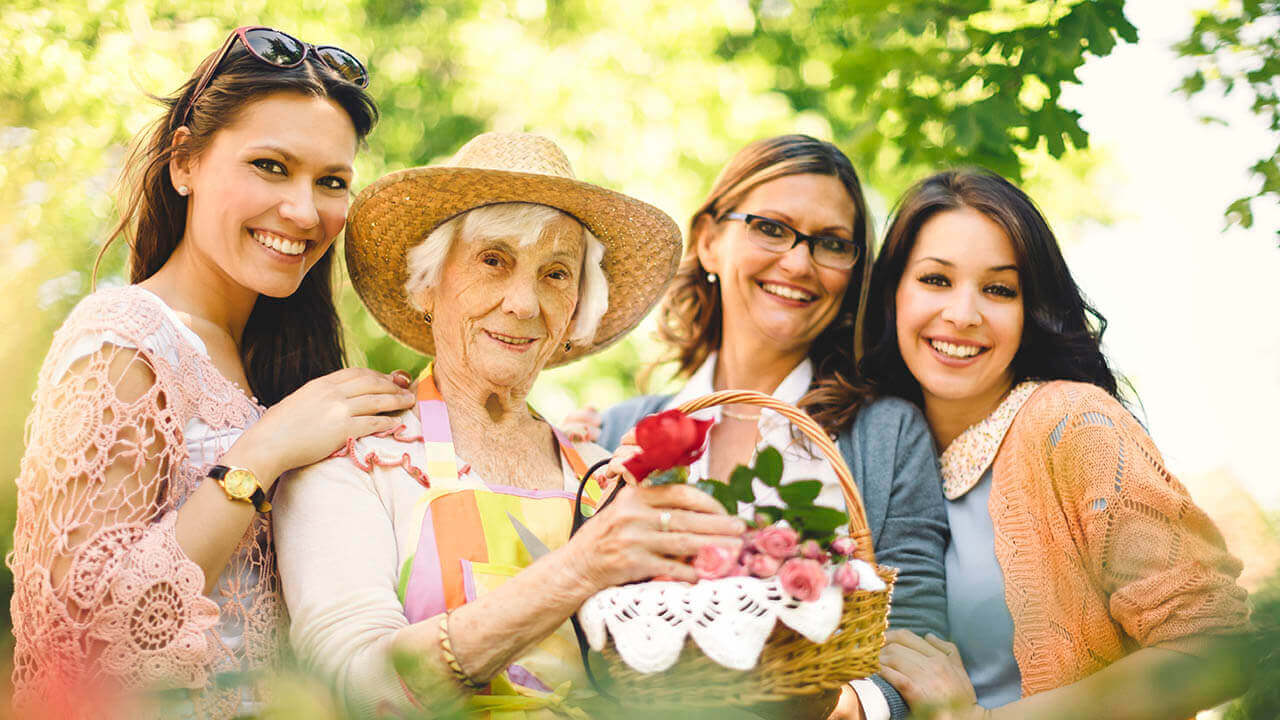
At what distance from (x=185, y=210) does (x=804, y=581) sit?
7.13ft

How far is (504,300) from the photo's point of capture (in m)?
2.77

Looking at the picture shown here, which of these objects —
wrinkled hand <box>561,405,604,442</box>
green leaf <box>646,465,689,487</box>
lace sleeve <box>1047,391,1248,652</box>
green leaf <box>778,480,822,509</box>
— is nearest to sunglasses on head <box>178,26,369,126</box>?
wrinkled hand <box>561,405,604,442</box>

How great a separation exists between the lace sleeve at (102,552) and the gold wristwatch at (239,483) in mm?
135

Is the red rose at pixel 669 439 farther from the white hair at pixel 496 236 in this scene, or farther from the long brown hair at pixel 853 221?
the long brown hair at pixel 853 221

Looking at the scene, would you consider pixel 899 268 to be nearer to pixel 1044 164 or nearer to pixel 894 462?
pixel 894 462

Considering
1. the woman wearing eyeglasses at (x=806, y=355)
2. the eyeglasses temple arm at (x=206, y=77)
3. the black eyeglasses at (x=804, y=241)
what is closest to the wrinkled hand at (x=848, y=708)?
the woman wearing eyeglasses at (x=806, y=355)

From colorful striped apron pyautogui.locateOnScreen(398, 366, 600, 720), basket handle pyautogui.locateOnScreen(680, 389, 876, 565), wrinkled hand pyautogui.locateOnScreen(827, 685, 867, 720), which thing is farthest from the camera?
wrinkled hand pyautogui.locateOnScreen(827, 685, 867, 720)

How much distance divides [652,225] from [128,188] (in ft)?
5.35

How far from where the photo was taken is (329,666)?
7.16 ft

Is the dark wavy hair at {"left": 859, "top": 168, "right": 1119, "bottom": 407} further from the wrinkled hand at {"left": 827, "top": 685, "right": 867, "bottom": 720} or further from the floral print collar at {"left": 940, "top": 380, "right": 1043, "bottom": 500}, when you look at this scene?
the wrinkled hand at {"left": 827, "top": 685, "right": 867, "bottom": 720}

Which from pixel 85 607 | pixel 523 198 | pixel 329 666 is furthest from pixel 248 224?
pixel 329 666

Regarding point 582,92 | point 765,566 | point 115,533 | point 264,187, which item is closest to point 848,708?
point 765,566

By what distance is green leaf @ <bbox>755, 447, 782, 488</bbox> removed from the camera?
205 cm

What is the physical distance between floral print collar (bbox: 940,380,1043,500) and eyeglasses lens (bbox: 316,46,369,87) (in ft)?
7.54
